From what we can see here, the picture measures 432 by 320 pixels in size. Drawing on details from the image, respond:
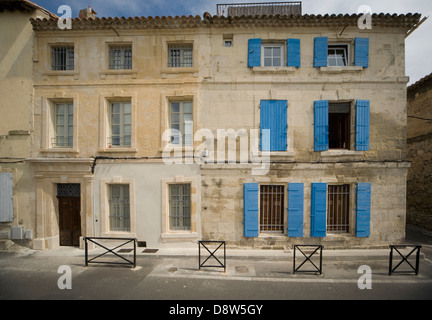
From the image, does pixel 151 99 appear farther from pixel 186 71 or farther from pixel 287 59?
pixel 287 59

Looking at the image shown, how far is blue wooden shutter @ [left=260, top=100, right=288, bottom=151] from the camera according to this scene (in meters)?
6.80

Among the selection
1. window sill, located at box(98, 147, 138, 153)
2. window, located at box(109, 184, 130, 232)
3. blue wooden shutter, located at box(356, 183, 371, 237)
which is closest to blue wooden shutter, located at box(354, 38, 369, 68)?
blue wooden shutter, located at box(356, 183, 371, 237)

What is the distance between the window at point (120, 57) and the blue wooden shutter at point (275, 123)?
547 cm

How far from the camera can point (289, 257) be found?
20.6 ft

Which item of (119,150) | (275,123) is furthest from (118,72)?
(275,123)

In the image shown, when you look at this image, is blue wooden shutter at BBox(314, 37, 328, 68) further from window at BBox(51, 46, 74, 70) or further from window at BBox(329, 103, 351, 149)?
window at BBox(51, 46, 74, 70)

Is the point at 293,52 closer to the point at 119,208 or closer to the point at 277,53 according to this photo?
the point at 277,53

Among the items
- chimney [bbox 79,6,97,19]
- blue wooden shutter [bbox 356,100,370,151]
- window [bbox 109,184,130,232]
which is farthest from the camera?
chimney [bbox 79,6,97,19]

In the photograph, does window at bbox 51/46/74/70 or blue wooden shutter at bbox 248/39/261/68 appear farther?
window at bbox 51/46/74/70

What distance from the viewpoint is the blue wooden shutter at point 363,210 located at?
22.0ft

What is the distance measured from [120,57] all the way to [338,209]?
33.1ft

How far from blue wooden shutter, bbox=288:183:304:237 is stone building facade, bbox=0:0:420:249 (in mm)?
49

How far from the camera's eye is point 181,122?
278 inches
